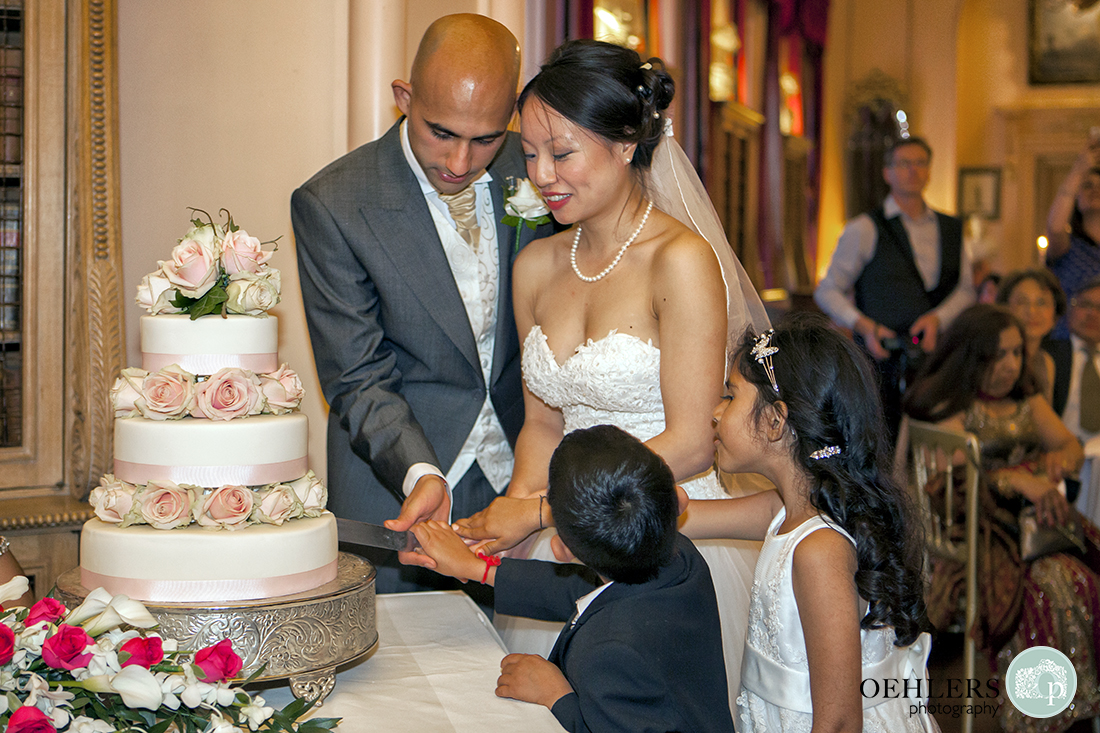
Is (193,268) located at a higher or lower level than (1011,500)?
higher

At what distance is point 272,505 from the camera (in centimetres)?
173

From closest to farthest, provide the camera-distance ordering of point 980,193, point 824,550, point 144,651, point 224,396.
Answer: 1. point 144,651
2. point 224,396
3. point 824,550
4. point 980,193

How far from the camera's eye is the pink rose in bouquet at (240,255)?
180cm

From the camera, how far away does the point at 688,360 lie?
7.34ft

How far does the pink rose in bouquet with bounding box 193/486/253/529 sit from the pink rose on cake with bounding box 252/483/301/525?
0.12 feet

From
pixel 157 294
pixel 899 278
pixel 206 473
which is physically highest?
pixel 899 278

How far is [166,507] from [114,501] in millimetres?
123

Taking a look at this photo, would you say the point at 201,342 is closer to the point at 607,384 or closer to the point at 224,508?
the point at 224,508

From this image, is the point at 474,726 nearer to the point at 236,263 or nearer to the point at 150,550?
the point at 150,550

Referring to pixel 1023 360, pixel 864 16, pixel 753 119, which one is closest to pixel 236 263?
pixel 1023 360

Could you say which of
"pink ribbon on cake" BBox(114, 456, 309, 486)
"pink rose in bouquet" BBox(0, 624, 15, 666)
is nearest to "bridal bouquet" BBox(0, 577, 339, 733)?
"pink rose in bouquet" BBox(0, 624, 15, 666)

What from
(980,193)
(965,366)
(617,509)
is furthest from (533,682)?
(980,193)

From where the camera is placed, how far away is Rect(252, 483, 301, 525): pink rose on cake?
5.66 feet

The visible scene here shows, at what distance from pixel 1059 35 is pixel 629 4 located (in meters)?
6.75
